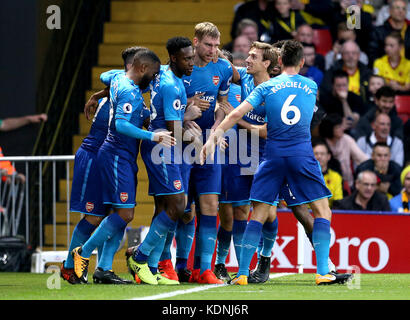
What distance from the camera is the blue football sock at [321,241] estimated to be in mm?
8188

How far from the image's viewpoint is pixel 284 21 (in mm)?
14617

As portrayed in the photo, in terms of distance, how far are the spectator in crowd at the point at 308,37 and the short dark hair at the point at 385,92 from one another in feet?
3.43

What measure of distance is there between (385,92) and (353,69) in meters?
0.89

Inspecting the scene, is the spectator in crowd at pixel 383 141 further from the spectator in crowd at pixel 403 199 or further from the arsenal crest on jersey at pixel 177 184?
the arsenal crest on jersey at pixel 177 184

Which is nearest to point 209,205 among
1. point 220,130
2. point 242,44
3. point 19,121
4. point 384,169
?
point 220,130

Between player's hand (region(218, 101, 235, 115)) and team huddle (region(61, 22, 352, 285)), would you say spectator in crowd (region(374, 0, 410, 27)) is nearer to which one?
team huddle (region(61, 22, 352, 285))

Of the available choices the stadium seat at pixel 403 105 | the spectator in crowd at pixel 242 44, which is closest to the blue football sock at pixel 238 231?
the spectator in crowd at pixel 242 44

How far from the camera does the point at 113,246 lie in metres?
8.47

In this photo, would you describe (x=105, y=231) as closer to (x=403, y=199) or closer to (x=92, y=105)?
(x=92, y=105)

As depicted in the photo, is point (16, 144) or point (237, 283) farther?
point (16, 144)

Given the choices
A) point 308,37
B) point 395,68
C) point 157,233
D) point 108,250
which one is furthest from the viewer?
point 395,68
